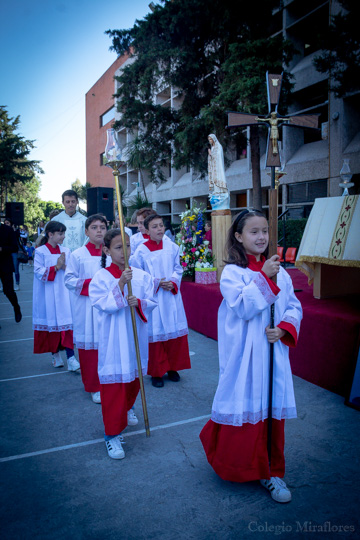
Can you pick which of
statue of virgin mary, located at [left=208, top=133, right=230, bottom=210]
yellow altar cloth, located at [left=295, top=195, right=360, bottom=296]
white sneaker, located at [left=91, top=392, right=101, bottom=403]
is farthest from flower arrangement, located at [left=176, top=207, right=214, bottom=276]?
white sneaker, located at [left=91, top=392, right=101, bottom=403]

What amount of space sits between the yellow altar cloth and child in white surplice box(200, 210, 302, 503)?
6.49 ft

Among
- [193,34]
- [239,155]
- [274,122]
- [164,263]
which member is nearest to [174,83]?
[193,34]

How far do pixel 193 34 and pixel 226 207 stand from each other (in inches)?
475

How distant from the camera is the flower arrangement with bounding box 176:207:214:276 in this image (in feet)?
22.8

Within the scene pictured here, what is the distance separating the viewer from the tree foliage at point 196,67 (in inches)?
514

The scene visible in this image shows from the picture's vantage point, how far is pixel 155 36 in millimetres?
16344

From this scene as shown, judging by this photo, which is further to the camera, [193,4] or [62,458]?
[193,4]

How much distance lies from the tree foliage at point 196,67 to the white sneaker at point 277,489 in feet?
38.7

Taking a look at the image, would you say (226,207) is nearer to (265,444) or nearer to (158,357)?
(158,357)

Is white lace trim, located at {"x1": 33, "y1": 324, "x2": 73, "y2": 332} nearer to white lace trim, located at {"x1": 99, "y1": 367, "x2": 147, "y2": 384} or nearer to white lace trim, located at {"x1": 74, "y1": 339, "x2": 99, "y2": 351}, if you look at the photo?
white lace trim, located at {"x1": 74, "y1": 339, "x2": 99, "y2": 351}

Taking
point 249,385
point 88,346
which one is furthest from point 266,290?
point 88,346

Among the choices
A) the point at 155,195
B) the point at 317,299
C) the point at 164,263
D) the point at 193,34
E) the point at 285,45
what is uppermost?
the point at 193,34

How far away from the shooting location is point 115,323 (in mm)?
2998

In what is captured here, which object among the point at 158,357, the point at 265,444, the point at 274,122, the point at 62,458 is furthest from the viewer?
the point at 158,357
